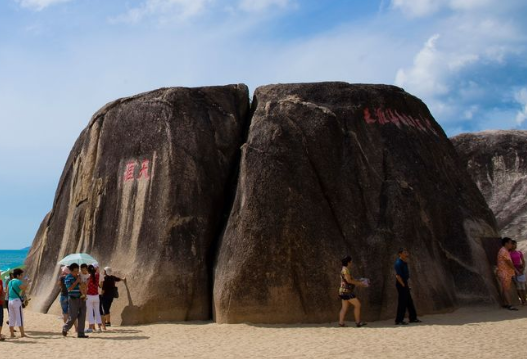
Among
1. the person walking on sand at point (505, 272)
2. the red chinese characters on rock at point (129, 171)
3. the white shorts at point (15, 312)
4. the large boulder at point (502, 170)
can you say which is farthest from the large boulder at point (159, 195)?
the large boulder at point (502, 170)

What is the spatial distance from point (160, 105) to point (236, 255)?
428cm

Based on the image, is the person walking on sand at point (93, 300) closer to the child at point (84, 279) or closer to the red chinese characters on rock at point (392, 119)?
the child at point (84, 279)

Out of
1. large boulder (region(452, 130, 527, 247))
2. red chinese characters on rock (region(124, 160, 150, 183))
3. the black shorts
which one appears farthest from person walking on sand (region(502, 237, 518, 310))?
large boulder (region(452, 130, 527, 247))

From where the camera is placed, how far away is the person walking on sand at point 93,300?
45.4 ft

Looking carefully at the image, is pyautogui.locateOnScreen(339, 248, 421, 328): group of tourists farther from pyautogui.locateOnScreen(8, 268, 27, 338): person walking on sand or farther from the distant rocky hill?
pyautogui.locateOnScreen(8, 268, 27, 338): person walking on sand

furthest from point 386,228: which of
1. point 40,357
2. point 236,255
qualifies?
point 40,357

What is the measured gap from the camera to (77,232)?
57.0 feet

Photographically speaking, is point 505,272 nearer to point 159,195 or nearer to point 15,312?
point 159,195

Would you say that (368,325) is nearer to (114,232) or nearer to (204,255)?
(204,255)

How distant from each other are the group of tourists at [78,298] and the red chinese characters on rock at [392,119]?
6.95m

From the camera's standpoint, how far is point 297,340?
12.1 m

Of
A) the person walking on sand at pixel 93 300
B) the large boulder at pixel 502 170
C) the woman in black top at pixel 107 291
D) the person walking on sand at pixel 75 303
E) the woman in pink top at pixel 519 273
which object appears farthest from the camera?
the large boulder at pixel 502 170

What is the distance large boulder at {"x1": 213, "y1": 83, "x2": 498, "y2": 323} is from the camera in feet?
46.3

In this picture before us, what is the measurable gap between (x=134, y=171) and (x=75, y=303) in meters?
4.11
